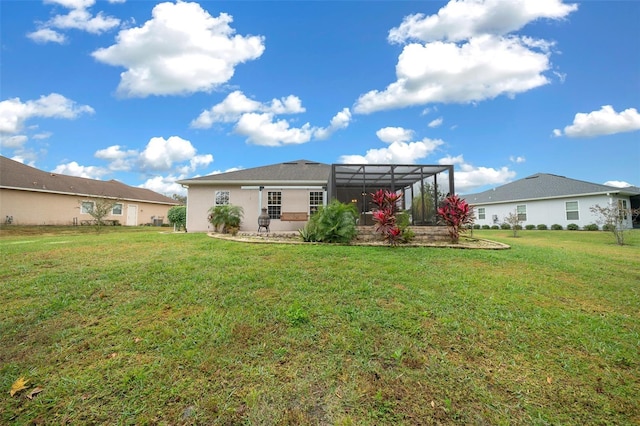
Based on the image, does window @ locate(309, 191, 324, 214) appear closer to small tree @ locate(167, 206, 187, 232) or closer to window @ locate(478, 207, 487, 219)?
small tree @ locate(167, 206, 187, 232)

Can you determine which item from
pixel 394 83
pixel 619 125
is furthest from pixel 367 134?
pixel 619 125

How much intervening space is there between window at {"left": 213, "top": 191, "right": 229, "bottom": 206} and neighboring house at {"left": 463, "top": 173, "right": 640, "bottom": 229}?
1478cm

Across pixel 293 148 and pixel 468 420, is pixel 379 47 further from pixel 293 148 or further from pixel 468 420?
pixel 468 420

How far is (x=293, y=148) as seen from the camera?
2014 cm

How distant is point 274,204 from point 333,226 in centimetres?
626

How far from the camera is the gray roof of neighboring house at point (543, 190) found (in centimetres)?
1898

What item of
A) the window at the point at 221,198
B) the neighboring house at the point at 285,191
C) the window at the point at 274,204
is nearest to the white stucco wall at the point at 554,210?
the neighboring house at the point at 285,191

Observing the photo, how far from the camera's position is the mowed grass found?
7.34 ft

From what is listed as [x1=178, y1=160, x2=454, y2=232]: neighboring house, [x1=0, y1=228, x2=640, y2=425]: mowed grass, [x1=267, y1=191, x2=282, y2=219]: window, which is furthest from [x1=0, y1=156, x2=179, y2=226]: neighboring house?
[x1=0, y1=228, x2=640, y2=425]: mowed grass

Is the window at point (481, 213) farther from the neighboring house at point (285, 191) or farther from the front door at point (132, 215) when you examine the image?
the front door at point (132, 215)

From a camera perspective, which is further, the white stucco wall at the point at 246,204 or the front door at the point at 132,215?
the front door at the point at 132,215

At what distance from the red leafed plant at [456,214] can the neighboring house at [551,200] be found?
10360mm

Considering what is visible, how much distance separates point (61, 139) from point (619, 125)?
3116cm

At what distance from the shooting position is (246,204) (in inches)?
565
